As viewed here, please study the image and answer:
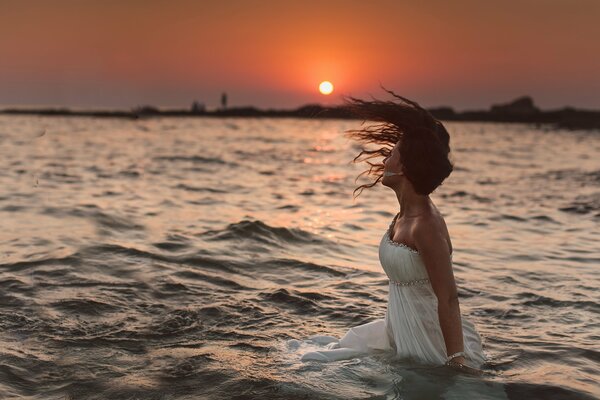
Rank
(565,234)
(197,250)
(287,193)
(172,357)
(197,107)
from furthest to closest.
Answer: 1. (197,107)
2. (287,193)
3. (565,234)
4. (197,250)
5. (172,357)

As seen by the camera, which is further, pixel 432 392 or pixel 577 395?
pixel 577 395

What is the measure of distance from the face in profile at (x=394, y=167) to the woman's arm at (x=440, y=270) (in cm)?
45

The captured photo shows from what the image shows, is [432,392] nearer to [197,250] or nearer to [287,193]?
[197,250]

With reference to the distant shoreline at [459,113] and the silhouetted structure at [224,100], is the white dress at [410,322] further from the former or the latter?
the silhouetted structure at [224,100]

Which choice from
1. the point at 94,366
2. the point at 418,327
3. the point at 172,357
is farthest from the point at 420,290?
the point at 94,366

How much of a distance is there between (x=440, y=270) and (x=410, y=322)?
620 mm

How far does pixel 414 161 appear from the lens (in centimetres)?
525

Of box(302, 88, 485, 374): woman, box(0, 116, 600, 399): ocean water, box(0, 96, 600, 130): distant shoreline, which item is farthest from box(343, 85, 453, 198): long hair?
box(0, 96, 600, 130): distant shoreline

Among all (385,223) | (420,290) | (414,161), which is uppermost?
(414,161)

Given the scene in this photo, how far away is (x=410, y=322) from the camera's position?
217 inches

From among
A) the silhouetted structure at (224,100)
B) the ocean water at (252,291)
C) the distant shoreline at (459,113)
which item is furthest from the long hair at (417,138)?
the silhouetted structure at (224,100)

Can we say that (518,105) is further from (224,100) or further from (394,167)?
(394,167)

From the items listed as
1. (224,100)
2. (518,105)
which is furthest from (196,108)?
(518,105)

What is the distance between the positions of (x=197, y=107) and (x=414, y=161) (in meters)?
148
